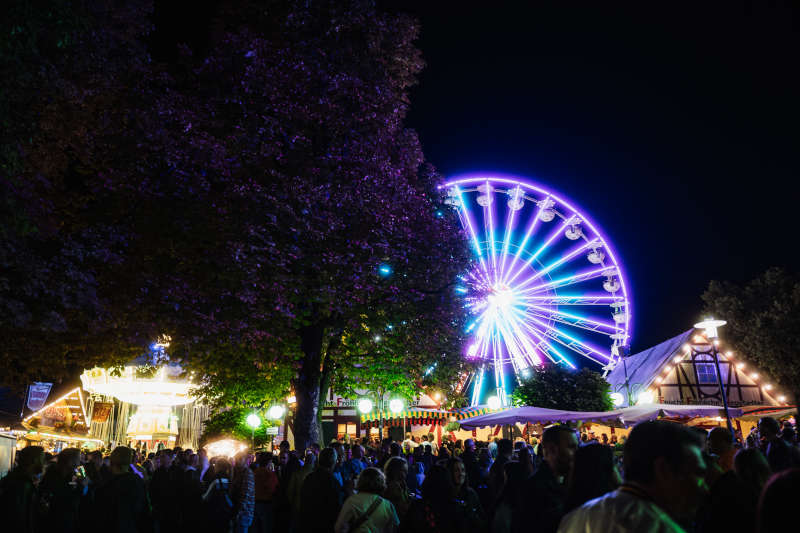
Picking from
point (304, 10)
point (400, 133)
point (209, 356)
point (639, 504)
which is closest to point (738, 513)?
point (639, 504)

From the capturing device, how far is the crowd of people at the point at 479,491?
82.7 inches

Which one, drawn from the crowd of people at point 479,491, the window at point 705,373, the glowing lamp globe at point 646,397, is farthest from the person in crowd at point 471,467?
the window at point 705,373

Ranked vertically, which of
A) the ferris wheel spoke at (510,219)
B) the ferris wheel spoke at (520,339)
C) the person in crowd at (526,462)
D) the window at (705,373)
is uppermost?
the ferris wheel spoke at (510,219)

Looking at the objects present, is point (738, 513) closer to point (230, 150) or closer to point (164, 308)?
point (164, 308)

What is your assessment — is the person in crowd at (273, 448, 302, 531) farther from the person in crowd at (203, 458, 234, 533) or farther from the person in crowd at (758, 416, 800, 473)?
the person in crowd at (758, 416, 800, 473)

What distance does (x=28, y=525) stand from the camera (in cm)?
568

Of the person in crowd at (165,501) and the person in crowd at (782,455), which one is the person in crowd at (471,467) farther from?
the person in crowd at (165,501)

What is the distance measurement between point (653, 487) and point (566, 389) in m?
28.6

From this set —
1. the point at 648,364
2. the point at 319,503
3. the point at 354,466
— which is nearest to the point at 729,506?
the point at 319,503

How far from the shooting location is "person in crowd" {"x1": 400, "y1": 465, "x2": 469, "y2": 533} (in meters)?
4.67

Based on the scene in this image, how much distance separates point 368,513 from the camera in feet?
17.0

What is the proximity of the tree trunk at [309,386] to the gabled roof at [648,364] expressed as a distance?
905 inches

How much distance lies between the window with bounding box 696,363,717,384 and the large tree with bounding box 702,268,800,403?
3.84m

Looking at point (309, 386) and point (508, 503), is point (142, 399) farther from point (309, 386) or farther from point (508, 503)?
point (508, 503)
